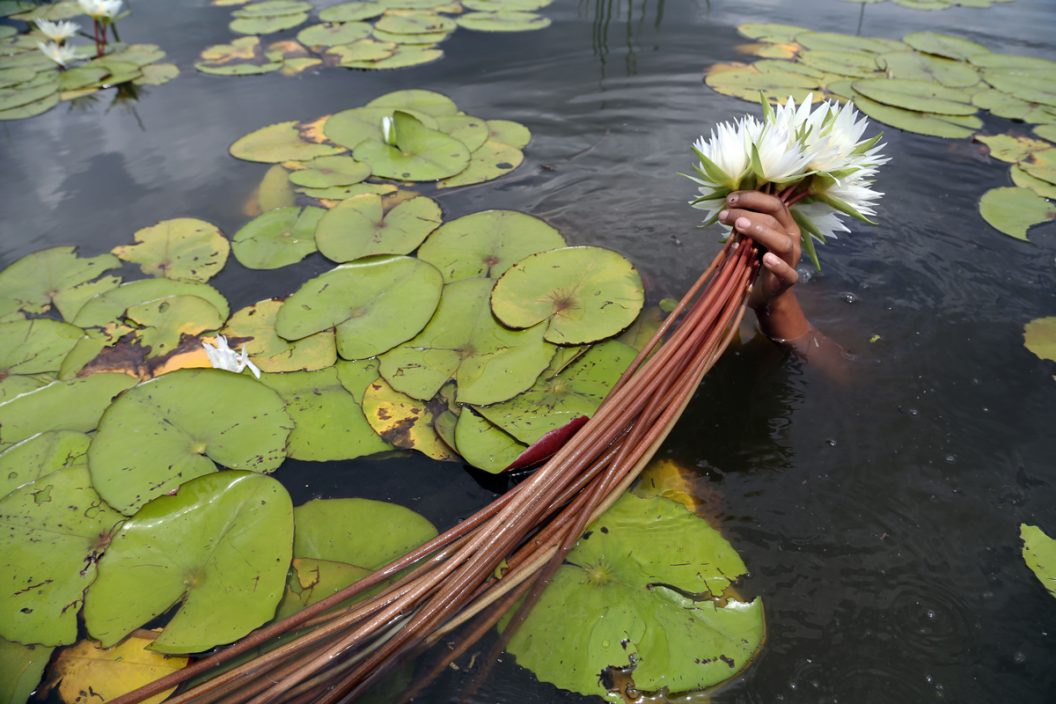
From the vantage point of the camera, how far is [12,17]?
5988 millimetres

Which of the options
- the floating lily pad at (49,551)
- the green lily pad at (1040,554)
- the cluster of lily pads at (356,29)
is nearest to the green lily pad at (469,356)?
the floating lily pad at (49,551)

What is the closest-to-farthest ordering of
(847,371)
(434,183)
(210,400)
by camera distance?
1. (210,400)
2. (847,371)
3. (434,183)

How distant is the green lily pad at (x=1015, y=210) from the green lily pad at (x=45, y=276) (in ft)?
13.4

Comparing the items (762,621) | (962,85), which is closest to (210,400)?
(762,621)

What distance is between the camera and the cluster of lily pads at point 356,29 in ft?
15.0

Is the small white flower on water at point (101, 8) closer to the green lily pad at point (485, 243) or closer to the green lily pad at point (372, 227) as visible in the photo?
the green lily pad at point (372, 227)

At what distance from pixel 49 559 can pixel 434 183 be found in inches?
90.9

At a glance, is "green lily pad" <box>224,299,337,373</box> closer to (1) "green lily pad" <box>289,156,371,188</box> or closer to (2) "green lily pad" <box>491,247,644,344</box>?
(2) "green lily pad" <box>491,247,644,344</box>

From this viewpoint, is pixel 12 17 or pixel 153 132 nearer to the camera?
pixel 153 132

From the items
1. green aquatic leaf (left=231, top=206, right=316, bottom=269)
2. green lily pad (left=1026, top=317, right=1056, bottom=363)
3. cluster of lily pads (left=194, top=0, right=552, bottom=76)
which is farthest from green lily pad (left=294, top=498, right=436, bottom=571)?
cluster of lily pads (left=194, top=0, right=552, bottom=76)

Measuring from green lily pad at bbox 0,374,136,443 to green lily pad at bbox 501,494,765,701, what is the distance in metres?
1.59

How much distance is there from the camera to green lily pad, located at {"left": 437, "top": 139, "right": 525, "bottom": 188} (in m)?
3.17

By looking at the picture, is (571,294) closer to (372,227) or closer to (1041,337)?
(372,227)

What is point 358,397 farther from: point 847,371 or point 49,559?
point 847,371
